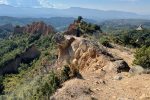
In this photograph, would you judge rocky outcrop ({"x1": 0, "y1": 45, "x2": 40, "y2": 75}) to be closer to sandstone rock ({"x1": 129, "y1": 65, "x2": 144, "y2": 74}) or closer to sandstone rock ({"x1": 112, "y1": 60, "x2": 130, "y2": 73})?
sandstone rock ({"x1": 112, "y1": 60, "x2": 130, "y2": 73})

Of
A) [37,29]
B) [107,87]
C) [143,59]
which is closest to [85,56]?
[143,59]

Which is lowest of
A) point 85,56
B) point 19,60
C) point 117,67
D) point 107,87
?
point 19,60

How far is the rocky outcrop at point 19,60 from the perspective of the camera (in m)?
90.7

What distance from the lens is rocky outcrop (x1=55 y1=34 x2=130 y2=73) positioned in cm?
2866

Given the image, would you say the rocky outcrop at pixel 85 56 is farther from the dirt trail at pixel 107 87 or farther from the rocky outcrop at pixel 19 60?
the rocky outcrop at pixel 19 60

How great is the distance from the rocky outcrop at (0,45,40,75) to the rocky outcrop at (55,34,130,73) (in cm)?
5281

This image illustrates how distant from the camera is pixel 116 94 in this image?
21625 mm

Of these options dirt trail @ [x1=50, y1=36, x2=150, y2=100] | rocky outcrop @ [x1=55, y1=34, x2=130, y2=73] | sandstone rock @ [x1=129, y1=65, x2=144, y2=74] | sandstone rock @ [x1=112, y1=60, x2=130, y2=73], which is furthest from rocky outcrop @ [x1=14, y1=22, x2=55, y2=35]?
dirt trail @ [x1=50, y1=36, x2=150, y2=100]

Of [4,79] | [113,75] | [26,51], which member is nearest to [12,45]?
[26,51]

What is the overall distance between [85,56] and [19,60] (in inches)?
2497

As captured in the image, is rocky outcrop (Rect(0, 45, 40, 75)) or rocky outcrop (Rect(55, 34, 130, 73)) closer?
rocky outcrop (Rect(55, 34, 130, 73))

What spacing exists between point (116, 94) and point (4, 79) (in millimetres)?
62869

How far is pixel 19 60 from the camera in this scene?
94.2 metres

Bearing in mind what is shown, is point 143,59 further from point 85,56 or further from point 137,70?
point 85,56
